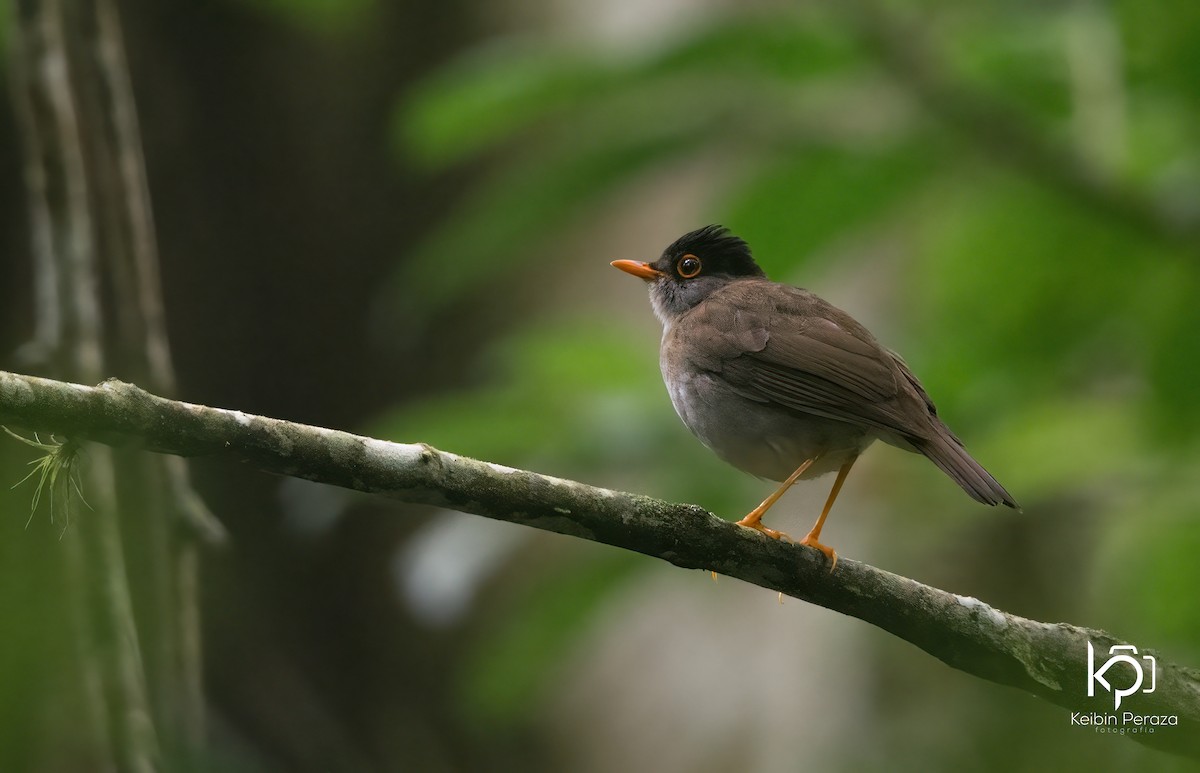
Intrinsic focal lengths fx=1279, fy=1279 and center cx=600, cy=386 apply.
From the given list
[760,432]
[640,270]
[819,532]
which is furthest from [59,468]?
[640,270]

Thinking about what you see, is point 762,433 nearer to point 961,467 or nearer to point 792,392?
point 792,392

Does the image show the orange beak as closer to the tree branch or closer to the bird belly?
the bird belly

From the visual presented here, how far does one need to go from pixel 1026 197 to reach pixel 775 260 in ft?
3.00

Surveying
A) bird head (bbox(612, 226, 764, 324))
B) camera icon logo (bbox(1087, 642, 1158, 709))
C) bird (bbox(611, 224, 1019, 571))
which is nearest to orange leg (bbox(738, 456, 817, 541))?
bird (bbox(611, 224, 1019, 571))

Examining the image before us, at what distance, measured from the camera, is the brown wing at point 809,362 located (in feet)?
12.0

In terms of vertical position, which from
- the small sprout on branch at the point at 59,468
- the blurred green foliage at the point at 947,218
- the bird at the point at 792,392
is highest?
the blurred green foliage at the point at 947,218

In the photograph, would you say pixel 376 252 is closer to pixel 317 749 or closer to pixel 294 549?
pixel 294 549

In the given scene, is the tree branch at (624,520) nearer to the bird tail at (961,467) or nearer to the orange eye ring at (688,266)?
the bird tail at (961,467)

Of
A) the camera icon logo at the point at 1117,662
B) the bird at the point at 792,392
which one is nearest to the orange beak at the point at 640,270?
the bird at the point at 792,392

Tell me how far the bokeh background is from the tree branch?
Result: 166 mm

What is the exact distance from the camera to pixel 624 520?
8.38ft

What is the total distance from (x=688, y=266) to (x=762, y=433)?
121 centimetres

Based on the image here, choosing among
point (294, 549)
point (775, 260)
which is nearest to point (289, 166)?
point (294, 549)

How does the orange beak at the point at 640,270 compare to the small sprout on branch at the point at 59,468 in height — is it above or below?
above
